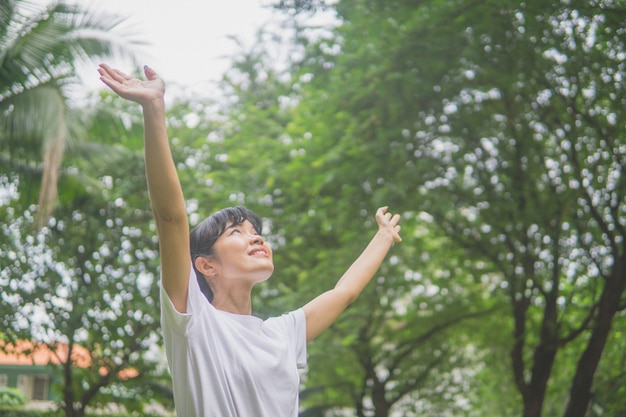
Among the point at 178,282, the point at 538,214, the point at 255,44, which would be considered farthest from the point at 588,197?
the point at 255,44

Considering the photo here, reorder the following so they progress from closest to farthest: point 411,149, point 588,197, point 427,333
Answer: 1. point 588,197
2. point 411,149
3. point 427,333

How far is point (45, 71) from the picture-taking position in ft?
35.1

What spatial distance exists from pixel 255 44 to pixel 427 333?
27.7 ft

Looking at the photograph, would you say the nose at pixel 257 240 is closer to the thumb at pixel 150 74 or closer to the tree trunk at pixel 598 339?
the thumb at pixel 150 74

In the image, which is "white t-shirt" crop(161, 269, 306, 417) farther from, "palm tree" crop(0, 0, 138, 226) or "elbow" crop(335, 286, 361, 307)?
"palm tree" crop(0, 0, 138, 226)

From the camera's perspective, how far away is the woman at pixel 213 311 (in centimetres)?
200

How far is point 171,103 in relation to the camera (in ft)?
53.0

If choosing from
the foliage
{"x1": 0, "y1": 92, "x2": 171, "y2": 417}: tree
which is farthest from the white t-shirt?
the foliage

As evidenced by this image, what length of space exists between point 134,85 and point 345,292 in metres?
1.08

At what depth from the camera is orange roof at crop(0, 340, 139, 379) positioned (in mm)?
13164

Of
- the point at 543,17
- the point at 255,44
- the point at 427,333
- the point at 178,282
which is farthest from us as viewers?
the point at 255,44

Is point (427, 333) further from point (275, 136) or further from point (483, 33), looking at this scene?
point (483, 33)

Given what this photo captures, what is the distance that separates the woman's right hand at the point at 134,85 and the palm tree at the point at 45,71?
24.9 feet

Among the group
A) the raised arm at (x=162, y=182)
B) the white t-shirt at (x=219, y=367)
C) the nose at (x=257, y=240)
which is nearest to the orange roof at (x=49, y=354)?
the nose at (x=257, y=240)
